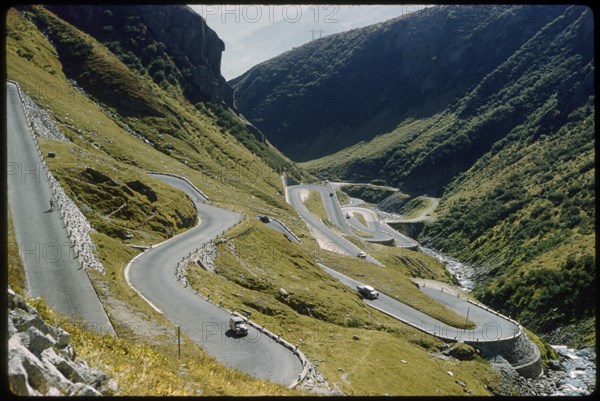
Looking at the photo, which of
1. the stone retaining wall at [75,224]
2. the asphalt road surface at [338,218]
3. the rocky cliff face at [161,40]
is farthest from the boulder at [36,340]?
the rocky cliff face at [161,40]

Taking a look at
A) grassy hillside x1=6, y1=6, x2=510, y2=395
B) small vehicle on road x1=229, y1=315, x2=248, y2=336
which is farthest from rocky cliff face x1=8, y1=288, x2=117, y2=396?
small vehicle on road x1=229, y1=315, x2=248, y2=336

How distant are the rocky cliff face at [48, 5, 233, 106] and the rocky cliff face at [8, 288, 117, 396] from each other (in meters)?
128

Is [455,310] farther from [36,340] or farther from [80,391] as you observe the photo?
[80,391]

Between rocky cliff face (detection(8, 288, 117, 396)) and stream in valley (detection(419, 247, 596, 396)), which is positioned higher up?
rocky cliff face (detection(8, 288, 117, 396))

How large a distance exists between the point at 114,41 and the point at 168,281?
11537cm

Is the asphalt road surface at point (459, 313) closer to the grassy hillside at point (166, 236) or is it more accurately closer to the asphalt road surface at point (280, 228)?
the grassy hillside at point (166, 236)

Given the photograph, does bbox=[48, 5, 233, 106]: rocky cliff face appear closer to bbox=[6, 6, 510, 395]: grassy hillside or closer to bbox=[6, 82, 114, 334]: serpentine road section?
bbox=[6, 6, 510, 395]: grassy hillside

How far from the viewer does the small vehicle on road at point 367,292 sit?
56.4 metres

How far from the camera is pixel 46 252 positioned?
90.3 feet

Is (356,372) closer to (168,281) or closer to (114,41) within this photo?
(168,281)

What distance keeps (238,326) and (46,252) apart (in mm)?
12084

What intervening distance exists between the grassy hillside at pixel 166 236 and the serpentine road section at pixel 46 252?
1077 mm

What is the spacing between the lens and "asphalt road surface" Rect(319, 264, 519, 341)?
50.3 meters

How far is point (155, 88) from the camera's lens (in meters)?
124
